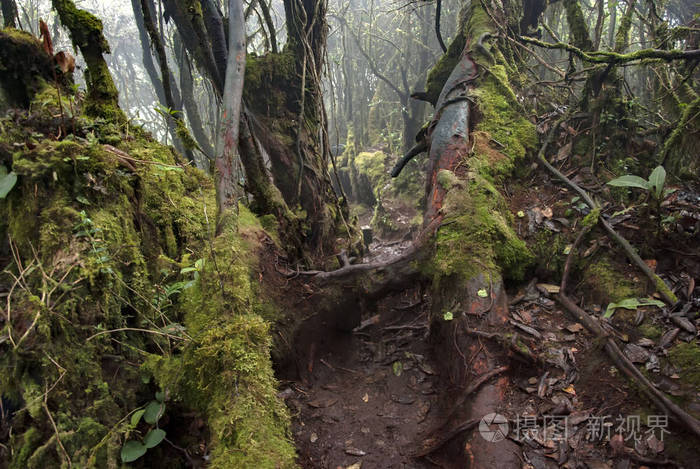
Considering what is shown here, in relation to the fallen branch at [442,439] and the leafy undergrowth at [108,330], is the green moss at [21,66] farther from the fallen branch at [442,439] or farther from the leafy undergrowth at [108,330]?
the fallen branch at [442,439]

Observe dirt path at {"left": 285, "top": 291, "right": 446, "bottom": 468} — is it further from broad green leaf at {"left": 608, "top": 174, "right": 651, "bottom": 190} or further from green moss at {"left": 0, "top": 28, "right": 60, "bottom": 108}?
green moss at {"left": 0, "top": 28, "right": 60, "bottom": 108}

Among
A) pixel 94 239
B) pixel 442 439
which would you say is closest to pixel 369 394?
pixel 442 439

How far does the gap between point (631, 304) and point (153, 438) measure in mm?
2985

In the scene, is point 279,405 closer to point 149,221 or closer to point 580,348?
point 149,221

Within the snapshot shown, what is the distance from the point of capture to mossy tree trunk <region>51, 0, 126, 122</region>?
2463 mm

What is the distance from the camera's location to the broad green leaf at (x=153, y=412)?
5.67 ft

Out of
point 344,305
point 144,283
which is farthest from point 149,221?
point 344,305

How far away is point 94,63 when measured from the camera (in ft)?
8.52

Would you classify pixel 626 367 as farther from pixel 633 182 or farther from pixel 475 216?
pixel 475 216

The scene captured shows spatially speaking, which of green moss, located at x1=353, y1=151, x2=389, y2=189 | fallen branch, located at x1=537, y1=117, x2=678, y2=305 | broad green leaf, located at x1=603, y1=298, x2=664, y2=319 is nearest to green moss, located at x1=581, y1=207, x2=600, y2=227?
fallen branch, located at x1=537, y1=117, x2=678, y2=305

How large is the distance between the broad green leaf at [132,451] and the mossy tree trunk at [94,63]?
2.05 m

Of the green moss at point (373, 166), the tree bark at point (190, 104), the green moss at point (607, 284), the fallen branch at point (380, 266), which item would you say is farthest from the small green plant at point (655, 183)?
the green moss at point (373, 166)

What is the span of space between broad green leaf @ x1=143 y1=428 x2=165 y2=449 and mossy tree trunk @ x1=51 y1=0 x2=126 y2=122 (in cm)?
203

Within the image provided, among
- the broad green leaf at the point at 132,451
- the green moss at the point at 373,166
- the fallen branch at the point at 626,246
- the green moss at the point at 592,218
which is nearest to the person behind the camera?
the broad green leaf at the point at 132,451
